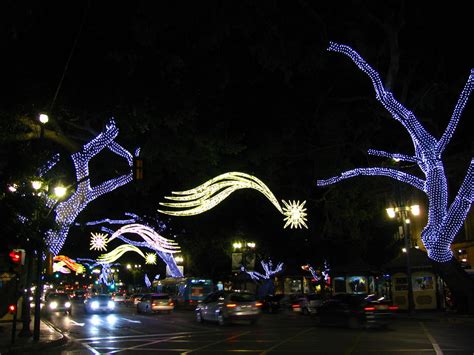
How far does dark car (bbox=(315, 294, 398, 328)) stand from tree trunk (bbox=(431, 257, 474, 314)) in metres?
3.89

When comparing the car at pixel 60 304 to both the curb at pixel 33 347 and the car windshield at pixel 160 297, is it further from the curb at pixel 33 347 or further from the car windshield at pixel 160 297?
the curb at pixel 33 347

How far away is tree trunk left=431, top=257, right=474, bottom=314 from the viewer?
25.3m

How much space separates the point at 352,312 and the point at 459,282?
6918 millimetres

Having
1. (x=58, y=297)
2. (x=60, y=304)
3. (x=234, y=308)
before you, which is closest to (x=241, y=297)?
(x=234, y=308)

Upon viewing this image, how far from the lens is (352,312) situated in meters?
22.1

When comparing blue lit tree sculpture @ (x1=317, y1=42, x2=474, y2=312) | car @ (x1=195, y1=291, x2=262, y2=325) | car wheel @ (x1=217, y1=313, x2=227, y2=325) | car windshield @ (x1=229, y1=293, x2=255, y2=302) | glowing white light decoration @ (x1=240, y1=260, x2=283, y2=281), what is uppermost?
blue lit tree sculpture @ (x1=317, y1=42, x2=474, y2=312)

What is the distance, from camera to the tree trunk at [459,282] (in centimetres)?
2534

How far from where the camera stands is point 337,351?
13.9 meters

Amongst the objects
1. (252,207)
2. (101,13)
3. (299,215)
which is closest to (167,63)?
(101,13)

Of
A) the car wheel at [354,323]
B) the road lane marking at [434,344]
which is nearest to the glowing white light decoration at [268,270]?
the car wheel at [354,323]

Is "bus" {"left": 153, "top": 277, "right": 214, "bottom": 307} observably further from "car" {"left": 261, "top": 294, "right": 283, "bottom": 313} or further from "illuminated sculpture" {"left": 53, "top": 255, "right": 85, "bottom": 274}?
"illuminated sculpture" {"left": 53, "top": 255, "right": 85, "bottom": 274}

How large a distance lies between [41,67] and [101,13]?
10.9 feet

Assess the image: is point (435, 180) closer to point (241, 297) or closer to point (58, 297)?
point (241, 297)

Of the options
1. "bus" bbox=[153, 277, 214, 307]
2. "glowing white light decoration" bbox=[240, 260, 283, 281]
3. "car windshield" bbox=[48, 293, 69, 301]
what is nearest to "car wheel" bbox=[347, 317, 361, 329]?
"car windshield" bbox=[48, 293, 69, 301]
